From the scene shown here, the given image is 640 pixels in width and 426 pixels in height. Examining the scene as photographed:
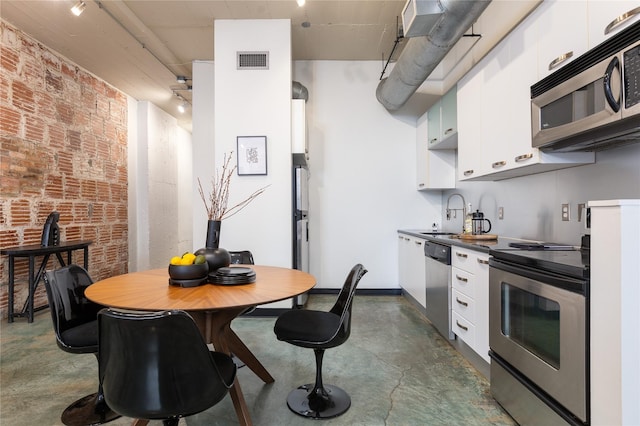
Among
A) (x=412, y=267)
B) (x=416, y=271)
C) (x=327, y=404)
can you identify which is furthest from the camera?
(x=412, y=267)

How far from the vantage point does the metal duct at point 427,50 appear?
2510 millimetres

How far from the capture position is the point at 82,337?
6.22 ft

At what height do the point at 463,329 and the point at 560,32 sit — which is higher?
the point at 560,32

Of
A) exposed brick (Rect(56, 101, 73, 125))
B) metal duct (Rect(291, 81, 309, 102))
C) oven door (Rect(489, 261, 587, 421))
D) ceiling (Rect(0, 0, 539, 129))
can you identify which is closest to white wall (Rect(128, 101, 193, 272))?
ceiling (Rect(0, 0, 539, 129))

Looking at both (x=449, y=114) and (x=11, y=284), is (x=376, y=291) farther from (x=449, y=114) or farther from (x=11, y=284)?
(x=11, y=284)

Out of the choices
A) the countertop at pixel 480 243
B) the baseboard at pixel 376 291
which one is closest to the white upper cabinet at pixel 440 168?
the countertop at pixel 480 243

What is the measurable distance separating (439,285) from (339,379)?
1.40 meters

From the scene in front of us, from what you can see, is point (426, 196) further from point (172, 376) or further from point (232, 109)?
point (172, 376)

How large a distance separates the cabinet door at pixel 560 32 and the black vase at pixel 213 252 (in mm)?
2366

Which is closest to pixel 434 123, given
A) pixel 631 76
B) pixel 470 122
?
pixel 470 122

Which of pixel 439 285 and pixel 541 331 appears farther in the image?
pixel 439 285

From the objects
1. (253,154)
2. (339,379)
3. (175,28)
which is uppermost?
(175,28)

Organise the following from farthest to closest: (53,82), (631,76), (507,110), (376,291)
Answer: (376,291)
(53,82)
(507,110)
(631,76)

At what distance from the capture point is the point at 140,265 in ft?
21.1
